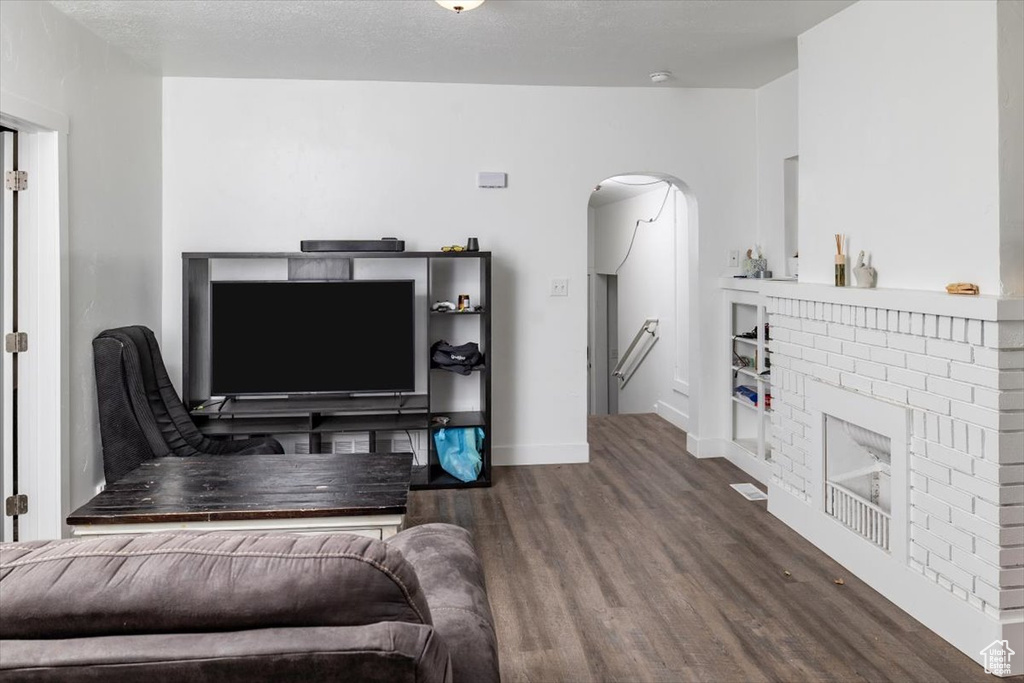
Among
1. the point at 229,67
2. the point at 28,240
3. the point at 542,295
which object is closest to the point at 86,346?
the point at 28,240

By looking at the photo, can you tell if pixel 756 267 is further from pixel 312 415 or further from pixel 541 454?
pixel 312 415

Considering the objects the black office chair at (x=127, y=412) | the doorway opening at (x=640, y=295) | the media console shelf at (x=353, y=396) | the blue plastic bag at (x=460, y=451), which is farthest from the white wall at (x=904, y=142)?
the black office chair at (x=127, y=412)

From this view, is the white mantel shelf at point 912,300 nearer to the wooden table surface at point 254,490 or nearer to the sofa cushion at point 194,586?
the wooden table surface at point 254,490

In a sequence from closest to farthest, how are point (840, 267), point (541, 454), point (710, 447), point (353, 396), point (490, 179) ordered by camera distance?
1. point (840, 267)
2. point (353, 396)
3. point (490, 179)
4. point (541, 454)
5. point (710, 447)

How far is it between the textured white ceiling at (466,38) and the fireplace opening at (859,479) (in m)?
1.97

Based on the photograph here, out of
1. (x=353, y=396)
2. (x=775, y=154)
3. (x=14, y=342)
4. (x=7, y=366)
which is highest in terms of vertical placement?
(x=775, y=154)

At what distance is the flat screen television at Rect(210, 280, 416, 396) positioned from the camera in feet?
14.2

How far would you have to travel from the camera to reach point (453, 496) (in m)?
4.37

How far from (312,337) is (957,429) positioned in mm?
3339

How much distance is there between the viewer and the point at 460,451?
459cm

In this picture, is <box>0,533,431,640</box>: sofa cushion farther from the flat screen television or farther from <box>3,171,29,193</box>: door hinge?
the flat screen television

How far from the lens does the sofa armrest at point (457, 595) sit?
136 centimetres

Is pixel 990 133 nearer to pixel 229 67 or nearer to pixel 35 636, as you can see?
pixel 35 636

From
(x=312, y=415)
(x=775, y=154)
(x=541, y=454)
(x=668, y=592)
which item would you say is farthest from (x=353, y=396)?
(x=775, y=154)
